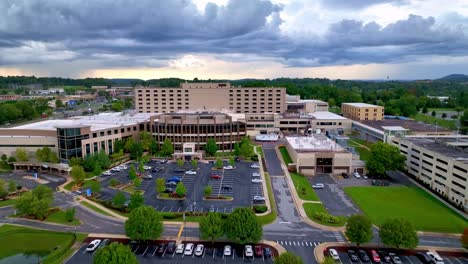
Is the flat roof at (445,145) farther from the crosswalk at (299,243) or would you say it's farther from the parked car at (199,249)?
the parked car at (199,249)

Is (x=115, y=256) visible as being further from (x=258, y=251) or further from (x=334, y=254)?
(x=334, y=254)

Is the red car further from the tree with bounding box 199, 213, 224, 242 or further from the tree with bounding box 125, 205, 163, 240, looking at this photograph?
the tree with bounding box 125, 205, 163, 240

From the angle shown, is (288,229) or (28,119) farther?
(28,119)

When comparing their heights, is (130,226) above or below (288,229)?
above

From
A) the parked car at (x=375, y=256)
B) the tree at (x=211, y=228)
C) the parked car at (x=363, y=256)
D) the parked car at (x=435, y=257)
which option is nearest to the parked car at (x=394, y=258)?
the parked car at (x=375, y=256)

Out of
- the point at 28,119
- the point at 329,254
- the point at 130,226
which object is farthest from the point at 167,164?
the point at 28,119

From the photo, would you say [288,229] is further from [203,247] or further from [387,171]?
[387,171]

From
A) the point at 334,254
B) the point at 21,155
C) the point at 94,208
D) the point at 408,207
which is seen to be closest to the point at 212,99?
the point at 21,155
